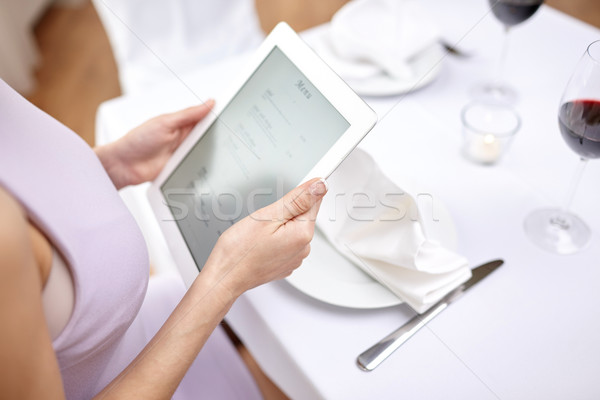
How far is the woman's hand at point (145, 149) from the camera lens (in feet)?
2.31

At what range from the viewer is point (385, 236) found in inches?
22.3

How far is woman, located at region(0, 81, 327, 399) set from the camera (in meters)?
0.41

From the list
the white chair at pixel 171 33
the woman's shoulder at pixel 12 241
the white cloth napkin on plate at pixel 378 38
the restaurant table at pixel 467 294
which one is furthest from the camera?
the white chair at pixel 171 33

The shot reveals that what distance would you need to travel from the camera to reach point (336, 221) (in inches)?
24.0

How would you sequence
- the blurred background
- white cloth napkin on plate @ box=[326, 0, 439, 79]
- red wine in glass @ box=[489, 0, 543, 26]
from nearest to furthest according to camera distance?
red wine in glass @ box=[489, 0, 543, 26], white cloth napkin on plate @ box=[326, 0, 439, 79], the blurred background

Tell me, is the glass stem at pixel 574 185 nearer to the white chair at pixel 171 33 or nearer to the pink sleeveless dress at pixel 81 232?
the pink sleeveless dress at pixel 81 232

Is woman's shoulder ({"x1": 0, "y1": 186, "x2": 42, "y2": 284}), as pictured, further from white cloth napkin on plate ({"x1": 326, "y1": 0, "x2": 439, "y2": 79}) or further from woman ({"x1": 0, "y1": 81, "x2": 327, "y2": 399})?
white cloth napkin on plate ({"x1": 326, "y1": 0, "x2": 439, "y2": 79})

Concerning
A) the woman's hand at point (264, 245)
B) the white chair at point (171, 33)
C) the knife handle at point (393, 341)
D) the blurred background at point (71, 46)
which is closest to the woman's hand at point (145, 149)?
the woman's hand at point (264, 245)

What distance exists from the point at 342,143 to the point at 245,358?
0.76m

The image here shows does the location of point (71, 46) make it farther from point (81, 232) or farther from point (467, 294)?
point (467, 294)

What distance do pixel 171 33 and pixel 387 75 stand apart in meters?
0.96

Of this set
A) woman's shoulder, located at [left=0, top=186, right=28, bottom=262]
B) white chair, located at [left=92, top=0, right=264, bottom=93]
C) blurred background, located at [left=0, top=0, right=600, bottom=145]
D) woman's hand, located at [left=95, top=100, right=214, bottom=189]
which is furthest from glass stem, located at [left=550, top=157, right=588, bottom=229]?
blurred background, located at [left=0, top=0, right=600, bottom=145]

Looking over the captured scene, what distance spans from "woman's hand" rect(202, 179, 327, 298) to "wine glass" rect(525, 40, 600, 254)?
0.29m

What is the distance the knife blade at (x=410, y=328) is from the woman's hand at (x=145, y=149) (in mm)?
377
